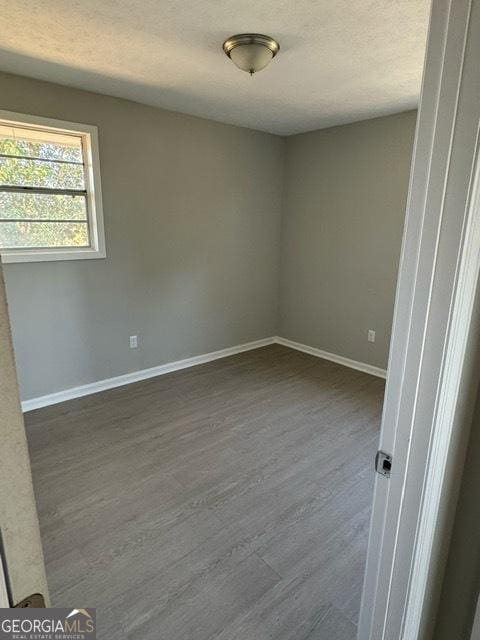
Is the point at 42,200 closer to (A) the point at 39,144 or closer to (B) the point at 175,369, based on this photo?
(A) the point at 39,144

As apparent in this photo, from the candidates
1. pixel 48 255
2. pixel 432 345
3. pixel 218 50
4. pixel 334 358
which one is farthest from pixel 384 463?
pixel 334 358

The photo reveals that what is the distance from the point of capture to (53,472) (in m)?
2.27

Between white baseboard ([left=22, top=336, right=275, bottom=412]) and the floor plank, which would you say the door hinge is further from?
white baseboard ([left=22, top=336, right=275, bottom=412])

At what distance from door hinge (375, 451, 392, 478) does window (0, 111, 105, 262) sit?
2.85 metres

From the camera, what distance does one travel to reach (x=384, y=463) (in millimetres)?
854

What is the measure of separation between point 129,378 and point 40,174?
191 centimetres

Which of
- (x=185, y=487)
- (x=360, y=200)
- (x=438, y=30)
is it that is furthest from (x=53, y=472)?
(x=360, y=200)

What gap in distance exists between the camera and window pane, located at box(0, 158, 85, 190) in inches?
106

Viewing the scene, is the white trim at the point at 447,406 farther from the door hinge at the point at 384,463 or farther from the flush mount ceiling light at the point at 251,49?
the flush mount ceiling light at the point at 251,49

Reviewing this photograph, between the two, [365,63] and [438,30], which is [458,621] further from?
[365,63]

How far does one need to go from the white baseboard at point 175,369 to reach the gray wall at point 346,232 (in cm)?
8

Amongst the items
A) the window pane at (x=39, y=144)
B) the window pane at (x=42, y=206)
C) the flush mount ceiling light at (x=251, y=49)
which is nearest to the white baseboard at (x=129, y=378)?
the window pane at (x=42, y=206)

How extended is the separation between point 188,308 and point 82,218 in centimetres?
133

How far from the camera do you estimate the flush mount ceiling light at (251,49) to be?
6.29 ft
